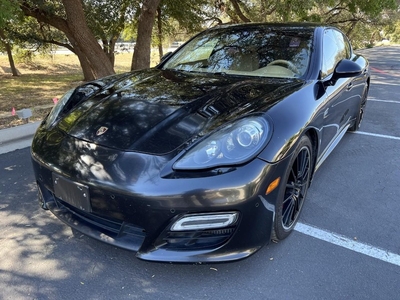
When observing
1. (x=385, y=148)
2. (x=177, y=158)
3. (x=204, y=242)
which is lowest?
(x=385, y=148)

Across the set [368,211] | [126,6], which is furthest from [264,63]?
[126,6]

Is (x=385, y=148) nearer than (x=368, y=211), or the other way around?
(x=368, y=211)

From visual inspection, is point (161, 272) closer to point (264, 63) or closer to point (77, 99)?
point (77, 99)

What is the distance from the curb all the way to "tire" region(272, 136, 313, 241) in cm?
340

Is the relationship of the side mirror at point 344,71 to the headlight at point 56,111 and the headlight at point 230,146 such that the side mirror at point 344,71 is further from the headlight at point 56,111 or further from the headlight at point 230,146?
the headlight at point 56,111

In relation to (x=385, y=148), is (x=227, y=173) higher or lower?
higher

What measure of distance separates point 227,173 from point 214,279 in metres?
0.71

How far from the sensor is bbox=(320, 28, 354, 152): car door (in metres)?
2.64

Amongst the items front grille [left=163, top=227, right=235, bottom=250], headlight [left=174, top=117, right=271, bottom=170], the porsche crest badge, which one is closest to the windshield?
headlight [left=174, top=117, right=271, bottom=170]

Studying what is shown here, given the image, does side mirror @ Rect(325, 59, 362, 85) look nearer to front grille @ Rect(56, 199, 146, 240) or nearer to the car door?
the car door

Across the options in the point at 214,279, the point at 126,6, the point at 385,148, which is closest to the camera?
the point at 214,279

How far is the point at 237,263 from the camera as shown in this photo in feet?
6.63

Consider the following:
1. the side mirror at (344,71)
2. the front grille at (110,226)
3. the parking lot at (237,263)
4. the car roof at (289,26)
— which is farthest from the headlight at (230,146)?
the car roof at (289,26)

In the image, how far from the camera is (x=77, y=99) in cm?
257
